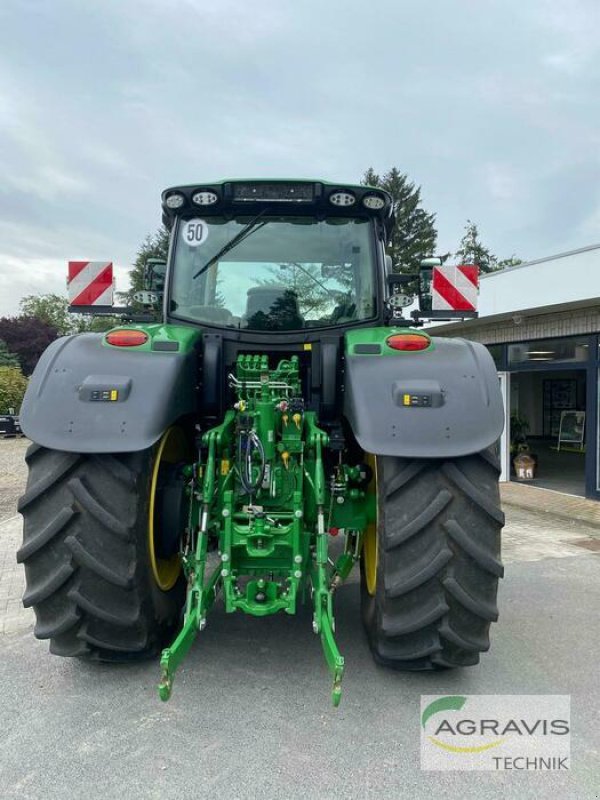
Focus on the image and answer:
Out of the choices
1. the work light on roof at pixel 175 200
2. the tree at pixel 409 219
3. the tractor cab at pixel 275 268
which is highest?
the tree at pixel 409 219

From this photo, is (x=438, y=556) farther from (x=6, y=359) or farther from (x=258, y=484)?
(x=6, y=359)

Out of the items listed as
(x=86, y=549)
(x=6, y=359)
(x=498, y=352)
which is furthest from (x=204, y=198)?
(x=6, y=359)

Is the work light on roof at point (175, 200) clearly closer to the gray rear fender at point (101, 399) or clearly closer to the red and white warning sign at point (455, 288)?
the gray rear fender at point (101, 399)

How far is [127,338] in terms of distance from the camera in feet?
10.3

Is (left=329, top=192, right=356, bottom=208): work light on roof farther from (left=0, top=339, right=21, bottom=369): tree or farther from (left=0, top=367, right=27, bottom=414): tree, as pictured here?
(left=0, top=339, right=21, bottom=369): tree

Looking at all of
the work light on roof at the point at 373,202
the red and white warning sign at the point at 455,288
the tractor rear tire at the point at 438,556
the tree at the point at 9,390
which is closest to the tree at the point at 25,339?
the tree at the point at 9,390

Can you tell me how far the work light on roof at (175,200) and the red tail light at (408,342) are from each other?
64.0 inches

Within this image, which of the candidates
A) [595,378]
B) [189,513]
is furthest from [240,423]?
[595,378]

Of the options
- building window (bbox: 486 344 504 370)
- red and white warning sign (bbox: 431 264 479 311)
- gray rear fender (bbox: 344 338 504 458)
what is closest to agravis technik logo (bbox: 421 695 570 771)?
gray rear fender (bbox: 344 338 504 458)

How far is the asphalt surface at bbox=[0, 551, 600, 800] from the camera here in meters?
2.27

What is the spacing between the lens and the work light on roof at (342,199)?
3.66 metres

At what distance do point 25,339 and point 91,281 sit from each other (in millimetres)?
40398

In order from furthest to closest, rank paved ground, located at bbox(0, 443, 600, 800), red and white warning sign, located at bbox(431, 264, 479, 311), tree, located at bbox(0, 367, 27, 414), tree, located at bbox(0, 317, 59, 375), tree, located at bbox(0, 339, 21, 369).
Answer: tree, located at bbox(0, 317, 59, 375) → tree, located at bbox(0, 339, 21, 369) → tree, located at bbox(0, 367, 27, 414) → red and white warning sign, located at bbox(431, 264, 479, 311) → paved ground, located at bbox(0, 443, 600, 800)

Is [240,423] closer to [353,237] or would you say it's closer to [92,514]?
[92,514]
